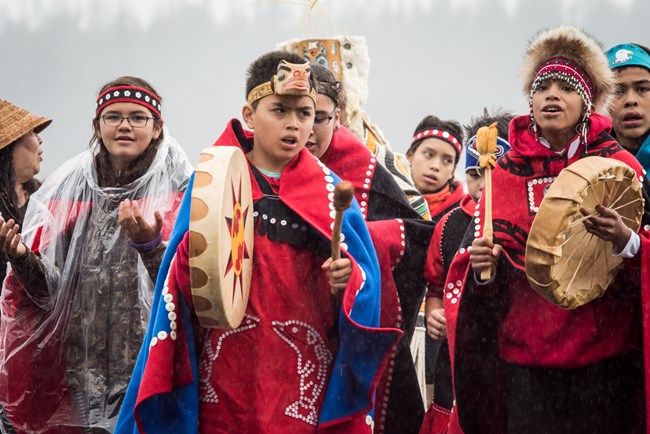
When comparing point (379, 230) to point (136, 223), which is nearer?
point (136, 223)

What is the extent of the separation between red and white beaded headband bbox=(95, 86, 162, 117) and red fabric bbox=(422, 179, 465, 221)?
2451 millimetres

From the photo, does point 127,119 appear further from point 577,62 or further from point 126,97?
point 577,62

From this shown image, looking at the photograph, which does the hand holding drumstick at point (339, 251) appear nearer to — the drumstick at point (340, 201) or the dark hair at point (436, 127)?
the drumstick at point (340, 201)

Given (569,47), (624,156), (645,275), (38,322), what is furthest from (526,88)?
(38,322)

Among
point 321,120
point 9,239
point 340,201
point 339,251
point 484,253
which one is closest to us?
point 340,201

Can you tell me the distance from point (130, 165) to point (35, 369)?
1.08 metres

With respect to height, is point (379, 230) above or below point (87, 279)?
above

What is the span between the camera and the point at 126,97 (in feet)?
17.9

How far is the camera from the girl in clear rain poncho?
16.9 feet

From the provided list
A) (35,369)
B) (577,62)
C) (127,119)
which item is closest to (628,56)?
(577,62)

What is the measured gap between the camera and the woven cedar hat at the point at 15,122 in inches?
240

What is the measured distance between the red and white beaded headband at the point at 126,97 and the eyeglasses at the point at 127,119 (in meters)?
0.07

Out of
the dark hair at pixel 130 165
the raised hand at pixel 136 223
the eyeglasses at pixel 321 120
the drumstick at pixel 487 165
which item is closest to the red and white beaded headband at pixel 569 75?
the drumstick at pixel 487 165

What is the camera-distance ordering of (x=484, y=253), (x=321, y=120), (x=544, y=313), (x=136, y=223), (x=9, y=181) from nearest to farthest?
(x=484, y=253)
(x=544, y=313)
(x=136, y=223)
(x=321, y=120)
(x=9, y=181)
